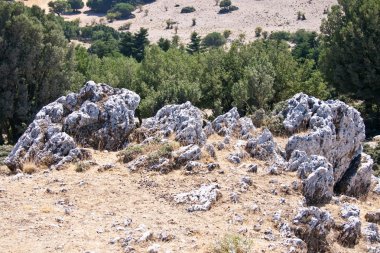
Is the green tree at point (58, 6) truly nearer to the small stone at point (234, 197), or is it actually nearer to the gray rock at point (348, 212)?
the small stone at point (234, 197)

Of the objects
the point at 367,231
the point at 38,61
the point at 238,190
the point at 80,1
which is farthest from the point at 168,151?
the point at 80,1

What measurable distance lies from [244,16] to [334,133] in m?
141

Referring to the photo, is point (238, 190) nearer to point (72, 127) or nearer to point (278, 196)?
point (278, 196)

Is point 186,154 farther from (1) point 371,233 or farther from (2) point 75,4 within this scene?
(2) point 75,4

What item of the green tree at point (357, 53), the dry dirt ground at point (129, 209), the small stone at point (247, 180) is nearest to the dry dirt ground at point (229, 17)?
the green tree at point (357, 53)

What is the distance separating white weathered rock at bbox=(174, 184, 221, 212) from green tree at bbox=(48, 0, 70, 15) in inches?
6297

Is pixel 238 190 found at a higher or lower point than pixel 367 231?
higher

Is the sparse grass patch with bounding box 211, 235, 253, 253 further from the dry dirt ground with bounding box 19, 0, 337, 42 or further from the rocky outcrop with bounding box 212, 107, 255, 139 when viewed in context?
the dry dirt ground with bounding box 19, 0, 337, 42

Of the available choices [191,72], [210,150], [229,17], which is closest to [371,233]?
[210,150]

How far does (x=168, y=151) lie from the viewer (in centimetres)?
2119

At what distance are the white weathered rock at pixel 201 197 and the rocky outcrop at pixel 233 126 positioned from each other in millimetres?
5671

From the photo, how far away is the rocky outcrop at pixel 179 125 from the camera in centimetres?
2223

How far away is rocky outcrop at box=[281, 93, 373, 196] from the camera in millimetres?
23250

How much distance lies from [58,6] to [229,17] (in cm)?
5470
